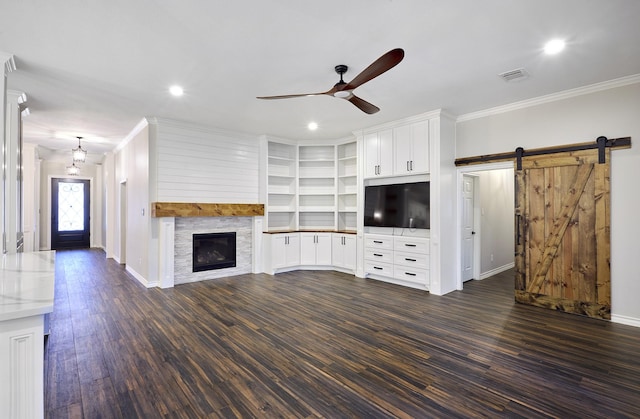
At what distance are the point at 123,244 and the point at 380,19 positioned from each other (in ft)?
24.9

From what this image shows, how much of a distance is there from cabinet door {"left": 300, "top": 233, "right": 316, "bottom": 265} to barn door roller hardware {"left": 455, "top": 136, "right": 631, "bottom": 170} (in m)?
3.23

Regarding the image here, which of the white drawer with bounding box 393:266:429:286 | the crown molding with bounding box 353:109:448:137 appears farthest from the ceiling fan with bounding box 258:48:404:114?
the white drawer with bounding box 393:266:429:286

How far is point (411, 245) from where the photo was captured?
16.9ft

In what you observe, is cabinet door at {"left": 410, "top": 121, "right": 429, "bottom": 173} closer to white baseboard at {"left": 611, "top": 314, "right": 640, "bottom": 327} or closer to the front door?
white baseboard at {"left": 611, "top": 314, "right": 640, "bottom": 327}

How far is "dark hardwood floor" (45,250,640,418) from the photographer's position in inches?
83.6

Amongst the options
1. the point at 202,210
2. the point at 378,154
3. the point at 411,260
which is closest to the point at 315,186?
the point at 378,154

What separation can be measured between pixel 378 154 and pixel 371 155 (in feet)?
0.53

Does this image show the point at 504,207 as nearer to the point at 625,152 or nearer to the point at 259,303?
the point at 625,152

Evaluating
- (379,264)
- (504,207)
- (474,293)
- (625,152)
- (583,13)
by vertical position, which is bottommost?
(474,293)

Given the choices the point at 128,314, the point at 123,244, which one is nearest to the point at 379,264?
the point at 128,314

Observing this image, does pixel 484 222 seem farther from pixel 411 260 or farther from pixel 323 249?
pixel 323 249

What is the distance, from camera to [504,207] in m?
6.66

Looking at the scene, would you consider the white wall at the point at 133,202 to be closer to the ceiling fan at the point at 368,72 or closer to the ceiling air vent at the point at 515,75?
the ceiling fan at the point at 368,72

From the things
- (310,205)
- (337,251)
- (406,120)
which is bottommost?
(337,251)
